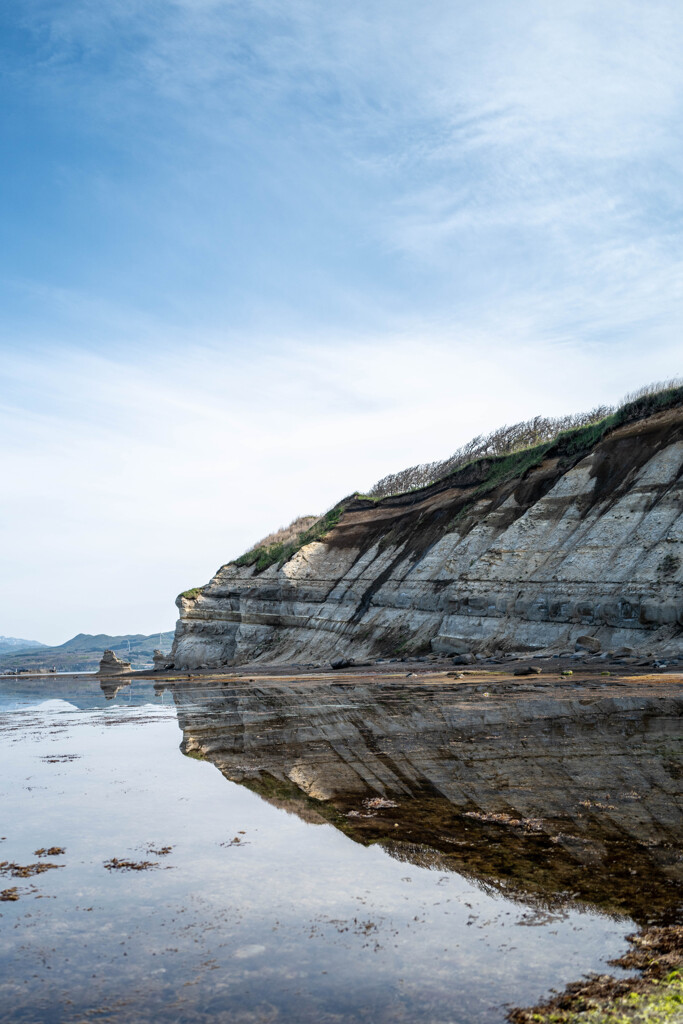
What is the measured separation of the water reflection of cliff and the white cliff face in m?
7.94

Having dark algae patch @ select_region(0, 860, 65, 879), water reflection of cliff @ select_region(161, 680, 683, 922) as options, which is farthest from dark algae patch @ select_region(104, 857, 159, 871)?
water reflection of cliff @ select_region(161, 680, 683, 922)

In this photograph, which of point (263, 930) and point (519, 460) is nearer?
point (263, 930)

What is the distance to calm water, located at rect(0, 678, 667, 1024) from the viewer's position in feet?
10.3

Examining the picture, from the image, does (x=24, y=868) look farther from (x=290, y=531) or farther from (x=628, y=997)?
(x=290, y=531)

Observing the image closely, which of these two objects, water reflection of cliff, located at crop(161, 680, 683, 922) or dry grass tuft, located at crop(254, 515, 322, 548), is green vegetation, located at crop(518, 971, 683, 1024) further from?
dry grass tuft, located at crop(254, 515, 322, 548)

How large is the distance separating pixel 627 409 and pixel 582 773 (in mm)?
24969

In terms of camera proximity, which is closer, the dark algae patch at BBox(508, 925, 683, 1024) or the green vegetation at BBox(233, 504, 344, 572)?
the dark algae patch at BBox(508, 925, 683, 1024)

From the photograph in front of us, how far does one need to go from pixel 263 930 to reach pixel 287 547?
4172 centimetres

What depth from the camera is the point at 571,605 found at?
2269 cm

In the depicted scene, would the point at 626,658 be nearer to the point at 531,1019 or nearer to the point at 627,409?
the point at 627,409

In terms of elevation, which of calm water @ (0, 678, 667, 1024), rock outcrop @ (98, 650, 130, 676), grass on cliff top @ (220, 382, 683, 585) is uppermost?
grass on cliff top @ (220, 382, 683, 585)

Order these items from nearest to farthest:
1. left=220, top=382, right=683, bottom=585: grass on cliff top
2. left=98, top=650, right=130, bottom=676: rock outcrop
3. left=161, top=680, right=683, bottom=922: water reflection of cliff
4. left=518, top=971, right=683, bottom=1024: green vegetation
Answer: left=518, top=971, right=683, bottom=1024: green vegetation
left=161, top=680, right=683, bottom=922: water reflection of cliff
left=220, top=382, right=683, bottom=585: grass on cliff top
left=98, top=650, right=130, bottom=676: rock outcrop

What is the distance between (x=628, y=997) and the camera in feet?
9.68

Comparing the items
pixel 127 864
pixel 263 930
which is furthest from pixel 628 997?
pixel 127 864
